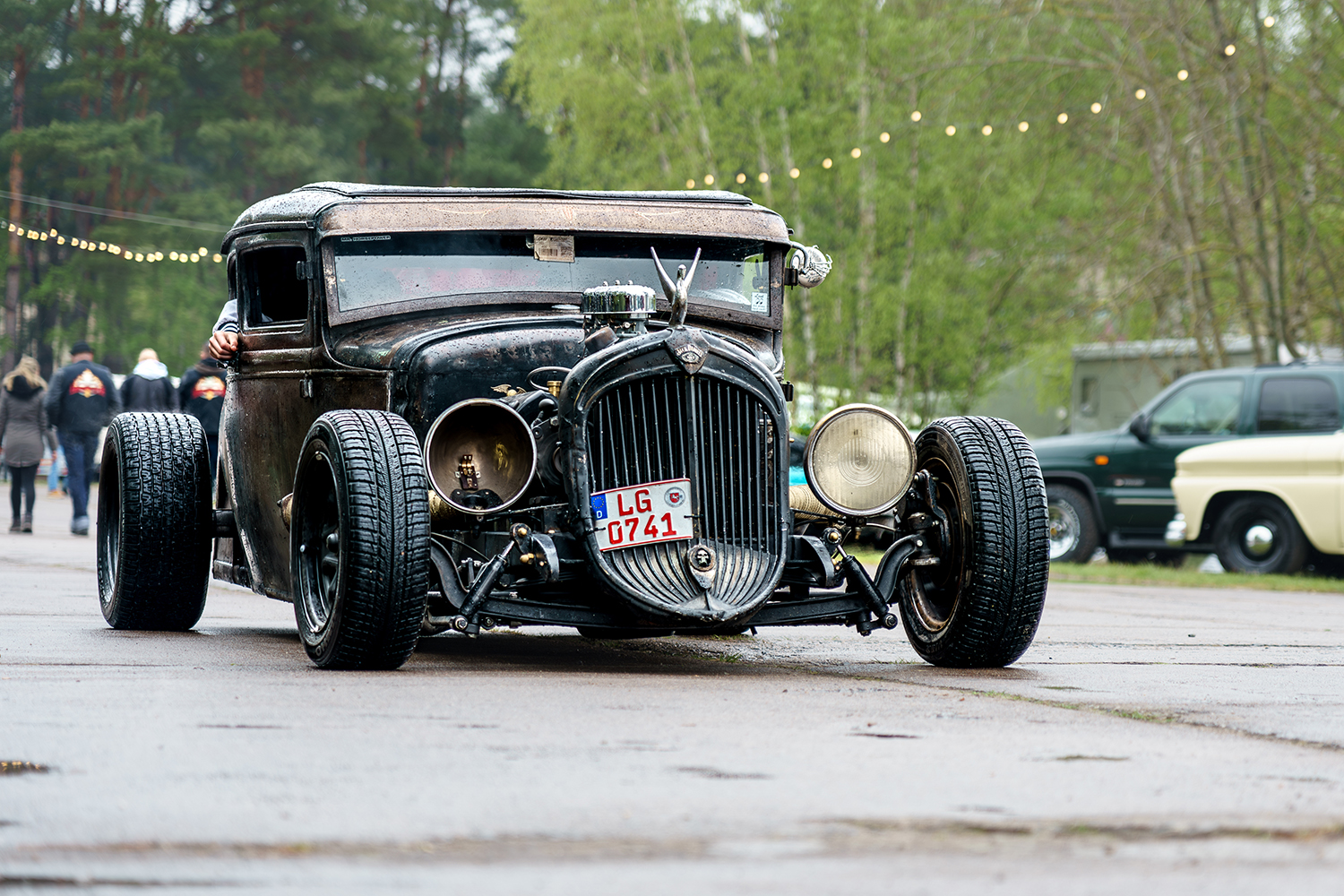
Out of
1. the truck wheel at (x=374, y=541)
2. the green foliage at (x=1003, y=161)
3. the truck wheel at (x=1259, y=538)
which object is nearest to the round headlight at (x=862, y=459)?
the truck wheel at (x=374, y=541)

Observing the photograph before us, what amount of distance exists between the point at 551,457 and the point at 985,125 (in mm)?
18255

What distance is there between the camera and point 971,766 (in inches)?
164

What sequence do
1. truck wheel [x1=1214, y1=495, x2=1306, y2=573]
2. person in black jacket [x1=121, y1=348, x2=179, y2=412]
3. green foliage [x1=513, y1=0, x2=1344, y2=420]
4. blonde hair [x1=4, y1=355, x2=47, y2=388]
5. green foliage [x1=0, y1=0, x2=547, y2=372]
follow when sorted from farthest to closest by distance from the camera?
green foliage [x1=0, y1=0, x2=547, y2=372] < green foliage [x1=513, y1=0, x2=1344, y2=420] < blonde hair [x1=4, y1=355, x2=47, y2=388] < person in black jacket [x1=121, y1=348, x2=179, y2=412] < truck wheel [x1=1214, y1=495, x2=1306, y2=573]

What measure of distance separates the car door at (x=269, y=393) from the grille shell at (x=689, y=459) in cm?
166

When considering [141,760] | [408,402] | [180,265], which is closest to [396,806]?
[141,760]

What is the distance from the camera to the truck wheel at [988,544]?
6348 mm

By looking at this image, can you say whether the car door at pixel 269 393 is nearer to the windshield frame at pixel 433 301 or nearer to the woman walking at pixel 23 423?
the windshield frame at pixel 433 301

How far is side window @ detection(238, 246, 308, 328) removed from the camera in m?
7.39

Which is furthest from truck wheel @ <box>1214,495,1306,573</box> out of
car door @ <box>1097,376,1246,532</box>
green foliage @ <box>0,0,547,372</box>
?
green foliage @ <box>0,0,547,372</box>

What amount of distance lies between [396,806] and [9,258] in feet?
149

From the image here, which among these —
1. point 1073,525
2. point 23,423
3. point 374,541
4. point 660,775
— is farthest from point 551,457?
point 23,423

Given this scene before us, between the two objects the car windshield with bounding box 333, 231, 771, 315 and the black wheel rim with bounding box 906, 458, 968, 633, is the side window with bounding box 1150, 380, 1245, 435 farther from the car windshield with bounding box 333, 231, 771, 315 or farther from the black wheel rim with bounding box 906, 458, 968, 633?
the car windshield with bounding box 333, 231, 771, 315

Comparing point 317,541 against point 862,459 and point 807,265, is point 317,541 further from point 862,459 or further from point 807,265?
point 807,265

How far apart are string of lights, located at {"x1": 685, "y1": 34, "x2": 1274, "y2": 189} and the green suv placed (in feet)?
19.2
